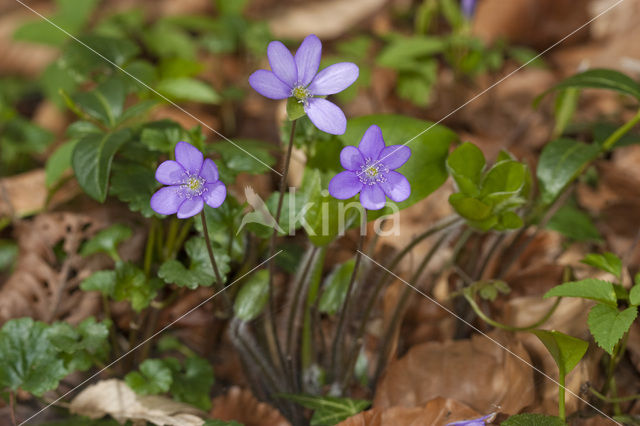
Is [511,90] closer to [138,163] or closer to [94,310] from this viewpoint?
[138,163]

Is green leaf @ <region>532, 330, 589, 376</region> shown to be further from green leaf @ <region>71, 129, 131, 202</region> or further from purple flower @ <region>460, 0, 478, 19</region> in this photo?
purple flower @ <region>460, 0, 478, 19</region>

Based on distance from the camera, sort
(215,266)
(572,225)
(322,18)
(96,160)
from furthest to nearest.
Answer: (322,18), (572,225), (96,160), (215,266)

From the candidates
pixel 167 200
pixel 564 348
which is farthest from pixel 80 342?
pixel 564 348

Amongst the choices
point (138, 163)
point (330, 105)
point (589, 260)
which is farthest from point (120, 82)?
point (589, 260)

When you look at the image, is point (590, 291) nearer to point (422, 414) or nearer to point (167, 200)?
point (422, 414)

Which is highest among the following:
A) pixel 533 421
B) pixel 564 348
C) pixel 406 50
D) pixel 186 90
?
pixel 406 50

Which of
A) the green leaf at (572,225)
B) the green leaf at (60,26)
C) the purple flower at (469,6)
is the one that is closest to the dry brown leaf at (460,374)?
the green leaf at (572,225)
